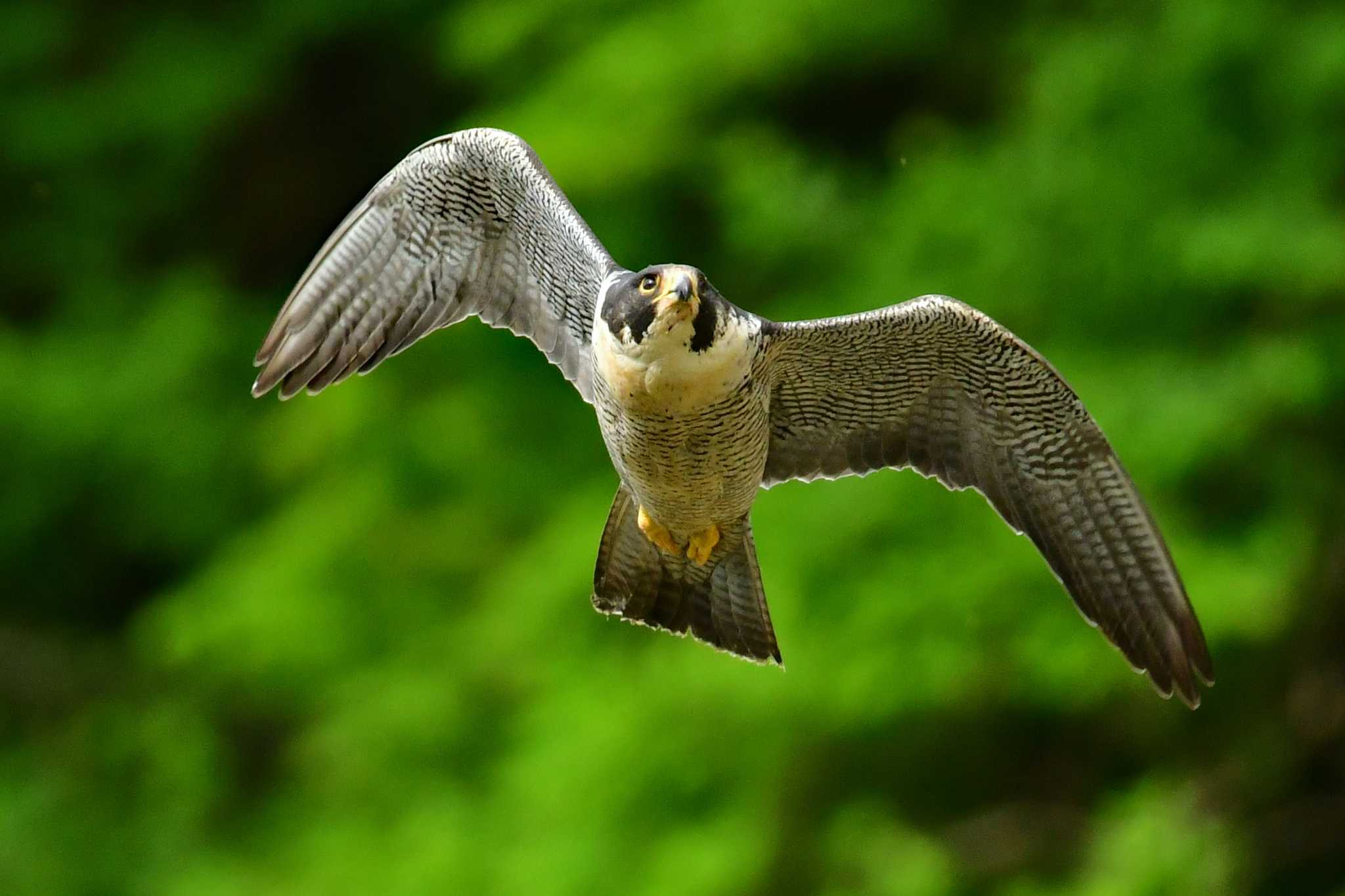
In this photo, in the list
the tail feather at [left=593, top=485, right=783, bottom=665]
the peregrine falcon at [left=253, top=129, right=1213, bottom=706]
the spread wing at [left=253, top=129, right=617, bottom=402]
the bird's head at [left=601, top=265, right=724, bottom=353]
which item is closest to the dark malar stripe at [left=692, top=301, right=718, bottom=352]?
the bird's head at [left=601, top=265, right=724, bottom=353]

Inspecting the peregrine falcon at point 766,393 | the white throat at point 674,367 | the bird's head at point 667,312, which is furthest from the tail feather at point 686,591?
the bird's head at point 667,312

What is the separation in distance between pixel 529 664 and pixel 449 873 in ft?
3.41

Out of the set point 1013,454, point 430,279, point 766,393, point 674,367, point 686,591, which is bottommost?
point 686,591

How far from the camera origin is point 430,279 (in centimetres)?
527

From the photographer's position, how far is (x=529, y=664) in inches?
369

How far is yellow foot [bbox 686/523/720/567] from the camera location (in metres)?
5.14

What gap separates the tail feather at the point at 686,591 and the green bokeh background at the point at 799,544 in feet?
9.94

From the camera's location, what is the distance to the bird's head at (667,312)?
430 centimetres

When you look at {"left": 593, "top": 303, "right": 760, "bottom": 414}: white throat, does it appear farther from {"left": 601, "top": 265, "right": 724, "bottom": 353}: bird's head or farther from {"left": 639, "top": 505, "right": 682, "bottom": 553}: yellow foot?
{"left": 639, "top": 505, "right": 682, "bottom": 553}: yellow foot

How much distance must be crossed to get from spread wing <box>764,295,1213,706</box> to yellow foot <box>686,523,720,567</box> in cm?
32

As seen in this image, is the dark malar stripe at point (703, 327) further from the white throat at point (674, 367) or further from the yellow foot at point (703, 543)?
the yellow foot at point (703, 543)

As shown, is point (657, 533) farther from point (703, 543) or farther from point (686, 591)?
point (686, 591)

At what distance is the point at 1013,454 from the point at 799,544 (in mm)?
3207

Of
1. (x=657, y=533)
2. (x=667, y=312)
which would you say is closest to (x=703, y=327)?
(x=667, y=312)
